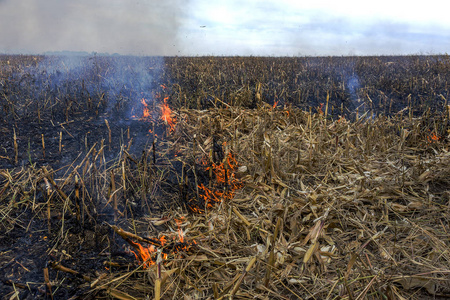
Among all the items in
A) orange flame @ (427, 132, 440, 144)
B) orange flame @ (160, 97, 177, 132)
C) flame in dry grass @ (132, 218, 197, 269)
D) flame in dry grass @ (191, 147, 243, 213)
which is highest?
orange flame @ (160, 97, 177, 132)

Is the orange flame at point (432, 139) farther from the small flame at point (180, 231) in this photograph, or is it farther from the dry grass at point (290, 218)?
the small flame at point (180, 231)

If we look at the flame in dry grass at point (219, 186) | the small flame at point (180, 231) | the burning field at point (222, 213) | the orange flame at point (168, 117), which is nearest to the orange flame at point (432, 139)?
the burning field at point (222, 213)

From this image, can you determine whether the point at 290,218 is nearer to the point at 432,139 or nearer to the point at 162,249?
the point at 162,249

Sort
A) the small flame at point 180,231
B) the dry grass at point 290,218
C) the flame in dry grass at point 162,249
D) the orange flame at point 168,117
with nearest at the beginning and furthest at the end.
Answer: the dry grass at point 290,218 → the flame in dry grass at point 162,249 → the small flame at point 180,231 → the orange flame at point 168,117

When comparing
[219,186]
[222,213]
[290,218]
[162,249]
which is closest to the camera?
[162,249]

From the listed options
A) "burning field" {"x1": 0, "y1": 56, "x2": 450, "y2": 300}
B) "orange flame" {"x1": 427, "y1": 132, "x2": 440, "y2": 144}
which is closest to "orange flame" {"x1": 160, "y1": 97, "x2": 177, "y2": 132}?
"burning field" {"x1": 0, "y1": 56, "x2": 450, "y2": 300}

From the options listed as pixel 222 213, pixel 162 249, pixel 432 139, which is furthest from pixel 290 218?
pixel 432 139

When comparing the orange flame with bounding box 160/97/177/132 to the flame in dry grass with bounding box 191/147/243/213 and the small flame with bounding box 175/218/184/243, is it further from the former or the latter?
the small flame with bounding box 175/218/184/243

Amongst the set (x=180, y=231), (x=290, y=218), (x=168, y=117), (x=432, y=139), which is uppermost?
(x=168, y=117)

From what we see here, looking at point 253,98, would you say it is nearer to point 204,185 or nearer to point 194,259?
point 204,185

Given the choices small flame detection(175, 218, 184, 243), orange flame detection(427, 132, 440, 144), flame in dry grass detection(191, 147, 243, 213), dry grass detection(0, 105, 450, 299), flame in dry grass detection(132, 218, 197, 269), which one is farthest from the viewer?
orange flame detection(427, 132, 440, 144)

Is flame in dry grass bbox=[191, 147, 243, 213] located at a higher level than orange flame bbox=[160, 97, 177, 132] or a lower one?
lower

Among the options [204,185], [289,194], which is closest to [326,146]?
[289,194]

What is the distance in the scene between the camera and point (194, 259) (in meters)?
2.42
